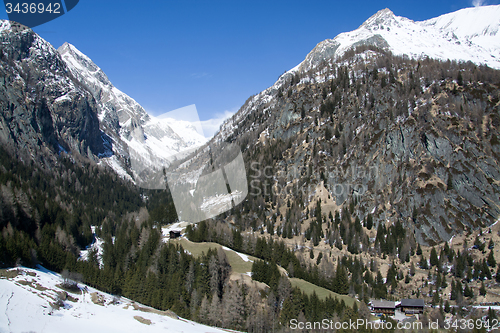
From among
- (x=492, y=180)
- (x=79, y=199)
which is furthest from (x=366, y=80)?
(x=79, y=199)

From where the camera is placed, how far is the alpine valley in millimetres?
59219

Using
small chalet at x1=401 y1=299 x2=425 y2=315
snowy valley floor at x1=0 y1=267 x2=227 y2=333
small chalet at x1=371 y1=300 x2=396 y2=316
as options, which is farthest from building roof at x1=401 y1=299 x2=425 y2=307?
snowy valley floor at x1=0 y1=267 x2=227 y2=333

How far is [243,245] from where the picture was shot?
318 feet

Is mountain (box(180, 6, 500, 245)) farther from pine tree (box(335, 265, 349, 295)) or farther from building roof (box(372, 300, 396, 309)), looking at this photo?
building roof (box(372, 300, 396, 309))

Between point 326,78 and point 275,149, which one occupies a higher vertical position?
point 326,78


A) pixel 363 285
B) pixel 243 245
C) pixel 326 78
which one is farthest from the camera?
pixel 326 78

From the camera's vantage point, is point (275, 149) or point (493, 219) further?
point (275, 149)

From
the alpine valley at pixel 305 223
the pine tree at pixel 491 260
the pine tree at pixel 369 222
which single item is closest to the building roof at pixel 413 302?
the alpine valley at pixel 305 223

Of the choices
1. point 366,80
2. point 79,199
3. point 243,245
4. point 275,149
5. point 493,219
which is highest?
point 366,80

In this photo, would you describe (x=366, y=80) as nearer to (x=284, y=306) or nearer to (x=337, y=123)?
(x=337, y=123)

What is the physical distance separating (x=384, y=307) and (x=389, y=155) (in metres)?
69.2

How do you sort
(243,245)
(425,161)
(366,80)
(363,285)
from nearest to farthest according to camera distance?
(363,285) → (243,245) → (425,161) → (366,80)

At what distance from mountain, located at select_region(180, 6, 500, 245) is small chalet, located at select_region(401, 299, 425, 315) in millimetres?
30803

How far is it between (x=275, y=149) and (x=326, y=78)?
5643 cm
